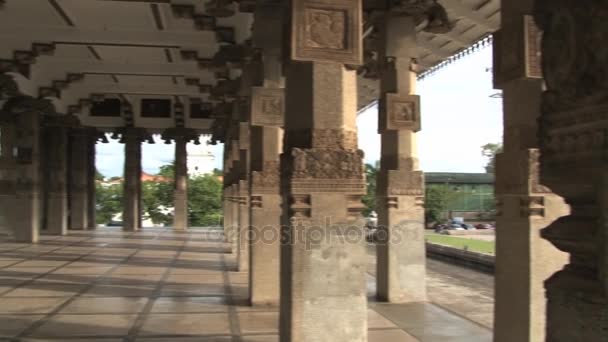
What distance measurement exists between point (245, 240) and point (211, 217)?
98.5 feet

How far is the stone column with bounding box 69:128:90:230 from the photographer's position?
21125mm

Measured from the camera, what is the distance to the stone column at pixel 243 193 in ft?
32.2

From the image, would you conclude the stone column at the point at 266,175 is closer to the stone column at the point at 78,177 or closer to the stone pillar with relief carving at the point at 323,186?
the stone pillar with relief carving at the point at 323,186

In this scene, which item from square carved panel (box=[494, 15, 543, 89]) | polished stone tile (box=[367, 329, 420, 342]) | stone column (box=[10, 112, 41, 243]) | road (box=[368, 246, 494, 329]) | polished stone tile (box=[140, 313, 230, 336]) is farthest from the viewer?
stone column (box=[10, 112, 41, 243])

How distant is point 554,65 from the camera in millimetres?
1918

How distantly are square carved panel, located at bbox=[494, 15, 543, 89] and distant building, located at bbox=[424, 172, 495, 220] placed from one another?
129ft

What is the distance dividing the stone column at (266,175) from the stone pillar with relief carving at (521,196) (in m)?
3.57

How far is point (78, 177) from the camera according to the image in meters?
21.1

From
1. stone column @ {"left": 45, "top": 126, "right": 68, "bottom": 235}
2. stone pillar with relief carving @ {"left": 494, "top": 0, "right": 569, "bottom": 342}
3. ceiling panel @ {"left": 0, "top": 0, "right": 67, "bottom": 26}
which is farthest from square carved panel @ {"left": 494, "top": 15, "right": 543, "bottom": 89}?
stone column @ {"left": 45, "top": 126, "right": 68, "bottom": 235}

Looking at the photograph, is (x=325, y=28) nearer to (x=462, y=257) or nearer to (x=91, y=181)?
(x=462, y=257)

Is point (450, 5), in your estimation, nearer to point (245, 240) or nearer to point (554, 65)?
point (245, 240)

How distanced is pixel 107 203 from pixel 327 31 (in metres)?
46.8

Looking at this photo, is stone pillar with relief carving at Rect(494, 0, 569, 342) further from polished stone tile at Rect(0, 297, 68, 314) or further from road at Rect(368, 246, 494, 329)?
polished stone tile at Rect(0, 297, 68, 314)

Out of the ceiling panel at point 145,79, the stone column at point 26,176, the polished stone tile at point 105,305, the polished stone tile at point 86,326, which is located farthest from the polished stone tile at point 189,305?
the ceiling panel at point 145,79
